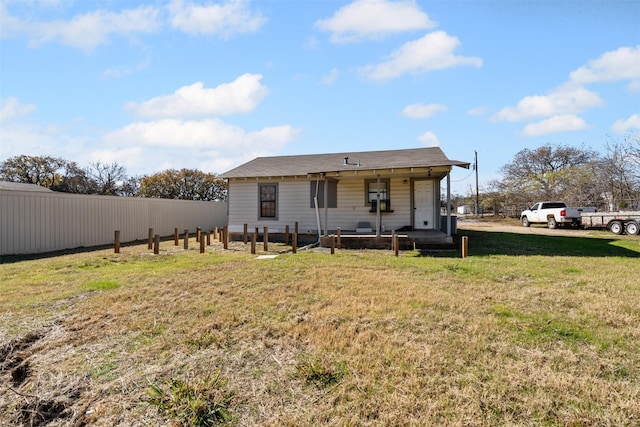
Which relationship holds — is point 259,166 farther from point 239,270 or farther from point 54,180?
point 54,180

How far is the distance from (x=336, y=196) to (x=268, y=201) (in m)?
2.74

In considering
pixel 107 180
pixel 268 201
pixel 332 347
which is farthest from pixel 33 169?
pixel 332 347

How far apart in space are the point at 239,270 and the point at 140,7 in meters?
5.69

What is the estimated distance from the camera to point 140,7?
7.00 metres

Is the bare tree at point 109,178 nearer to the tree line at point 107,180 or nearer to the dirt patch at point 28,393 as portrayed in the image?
the tree line at point 107,180

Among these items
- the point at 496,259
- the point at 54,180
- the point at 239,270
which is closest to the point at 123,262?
the point at 239,270

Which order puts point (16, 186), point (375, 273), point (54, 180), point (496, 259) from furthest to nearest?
point (54, 180) < point (16, 186) < point (496, 259) < point (375, 273)

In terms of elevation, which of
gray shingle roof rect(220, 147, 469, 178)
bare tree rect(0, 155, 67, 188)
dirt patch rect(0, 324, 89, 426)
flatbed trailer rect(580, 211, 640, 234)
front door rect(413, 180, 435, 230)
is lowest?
dirt patch rect(0, 324, 89, 426)

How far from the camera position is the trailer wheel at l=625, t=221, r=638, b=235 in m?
14.8

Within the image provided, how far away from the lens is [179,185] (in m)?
26.8

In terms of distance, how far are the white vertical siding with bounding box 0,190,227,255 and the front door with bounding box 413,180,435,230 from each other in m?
11.7

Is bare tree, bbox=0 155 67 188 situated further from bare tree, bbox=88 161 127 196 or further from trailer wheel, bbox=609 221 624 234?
trailer wheel, bbox=609 221 624 234

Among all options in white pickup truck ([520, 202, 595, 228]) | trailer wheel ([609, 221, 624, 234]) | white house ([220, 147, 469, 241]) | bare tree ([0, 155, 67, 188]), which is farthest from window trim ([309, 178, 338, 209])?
bare tree ([0, 155, 67, 188])

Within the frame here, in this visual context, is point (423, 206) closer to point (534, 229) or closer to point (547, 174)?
point (534, 229)
